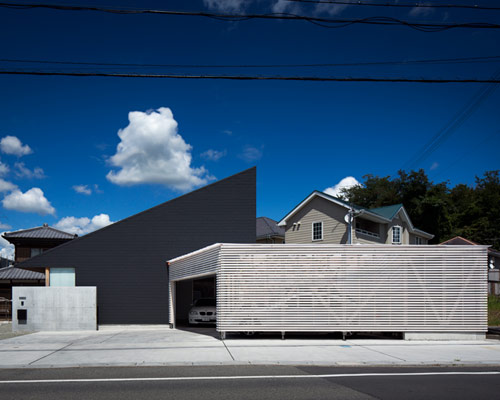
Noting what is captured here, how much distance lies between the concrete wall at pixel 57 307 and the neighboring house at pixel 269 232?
1755 cm

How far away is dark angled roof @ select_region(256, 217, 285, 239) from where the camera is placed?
116 feet

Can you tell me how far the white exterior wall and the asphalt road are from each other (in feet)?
16.5

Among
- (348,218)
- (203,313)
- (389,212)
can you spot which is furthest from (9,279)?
(389,212)

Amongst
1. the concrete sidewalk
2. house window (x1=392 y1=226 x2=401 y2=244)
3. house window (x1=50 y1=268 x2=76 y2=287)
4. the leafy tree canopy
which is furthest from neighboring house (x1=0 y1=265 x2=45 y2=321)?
the leafy tree canopy

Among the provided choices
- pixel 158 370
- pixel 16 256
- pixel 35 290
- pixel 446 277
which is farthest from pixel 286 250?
pixel 16 256

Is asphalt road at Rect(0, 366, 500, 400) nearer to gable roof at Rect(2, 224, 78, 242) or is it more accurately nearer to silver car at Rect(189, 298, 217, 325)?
silver car at Rect(189, 298, 217, 325)

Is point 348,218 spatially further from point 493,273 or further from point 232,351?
point 232,351

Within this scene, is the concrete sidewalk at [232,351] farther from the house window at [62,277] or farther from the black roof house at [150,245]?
the house window at [62,277]

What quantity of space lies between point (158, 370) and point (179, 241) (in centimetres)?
1217

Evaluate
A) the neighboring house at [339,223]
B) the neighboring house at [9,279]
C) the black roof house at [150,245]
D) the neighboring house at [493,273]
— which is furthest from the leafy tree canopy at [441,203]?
the neighboring house at [9,279]

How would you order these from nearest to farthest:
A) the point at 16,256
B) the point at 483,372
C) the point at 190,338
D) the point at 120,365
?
1. the point at 483,372
2. the point at 120,365
3. the point at 190,338
4. the point at 16,256

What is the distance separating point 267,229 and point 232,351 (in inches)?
961

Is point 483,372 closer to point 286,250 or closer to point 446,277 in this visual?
point 446,277

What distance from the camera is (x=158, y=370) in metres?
9.73
